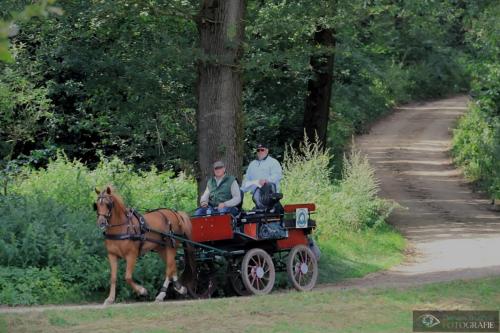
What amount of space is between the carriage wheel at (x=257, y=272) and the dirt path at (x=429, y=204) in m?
1.56

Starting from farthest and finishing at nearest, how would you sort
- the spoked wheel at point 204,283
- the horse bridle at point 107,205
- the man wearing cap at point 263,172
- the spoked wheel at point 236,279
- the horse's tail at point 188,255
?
1. the man wearing cap at point 263,172
2. the spoked wheel at point 236,279
3. the spoked wheel at point 204,283
4. the horse's tail at point 188,255
5. the horse bridle at point 107,205

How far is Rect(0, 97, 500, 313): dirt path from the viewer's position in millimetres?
17375

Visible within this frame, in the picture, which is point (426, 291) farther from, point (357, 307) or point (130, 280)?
point (130, 280)

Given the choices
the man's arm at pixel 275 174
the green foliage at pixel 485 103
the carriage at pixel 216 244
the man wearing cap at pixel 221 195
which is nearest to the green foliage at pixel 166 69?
the green foliage at pixel 485 103

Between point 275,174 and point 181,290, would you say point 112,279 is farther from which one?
point 275,174

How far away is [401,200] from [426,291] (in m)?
16.2

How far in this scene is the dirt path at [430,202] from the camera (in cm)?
1770

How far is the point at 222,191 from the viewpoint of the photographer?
14.3m

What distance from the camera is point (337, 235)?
19938mm

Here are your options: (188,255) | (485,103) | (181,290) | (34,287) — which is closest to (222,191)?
(188,255)

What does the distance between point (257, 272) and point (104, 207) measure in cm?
271

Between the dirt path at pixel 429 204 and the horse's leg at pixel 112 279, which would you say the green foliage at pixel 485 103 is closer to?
the dirt path at pixel 429 204

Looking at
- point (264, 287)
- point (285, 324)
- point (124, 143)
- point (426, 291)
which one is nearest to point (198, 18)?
point (264, 287)

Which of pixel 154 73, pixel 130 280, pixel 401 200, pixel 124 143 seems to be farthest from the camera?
pixel 401 200
